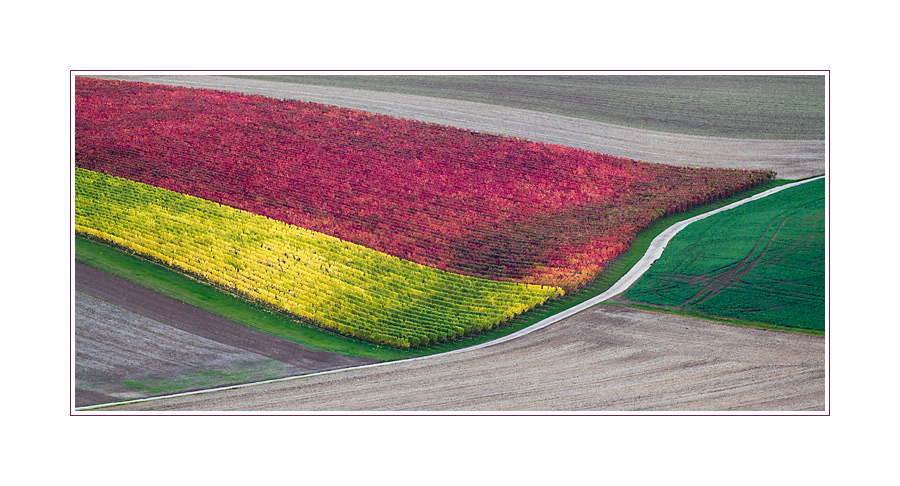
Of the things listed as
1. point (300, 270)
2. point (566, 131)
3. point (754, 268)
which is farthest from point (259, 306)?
point (754, 268)

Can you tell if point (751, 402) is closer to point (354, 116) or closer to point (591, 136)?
point (591, 136)

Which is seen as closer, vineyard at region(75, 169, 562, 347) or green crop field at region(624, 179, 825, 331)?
green crop field at region(624, 179, 825, 331)

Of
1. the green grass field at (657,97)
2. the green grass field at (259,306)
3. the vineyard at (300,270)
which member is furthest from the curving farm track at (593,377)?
the green grass field at (657,97)

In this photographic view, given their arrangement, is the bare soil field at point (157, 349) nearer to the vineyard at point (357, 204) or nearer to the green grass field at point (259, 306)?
the green grass field at point (259, 306)

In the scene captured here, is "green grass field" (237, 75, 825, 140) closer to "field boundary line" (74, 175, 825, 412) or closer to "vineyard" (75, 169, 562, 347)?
"field boundary line" (74, 175, 825, 412)

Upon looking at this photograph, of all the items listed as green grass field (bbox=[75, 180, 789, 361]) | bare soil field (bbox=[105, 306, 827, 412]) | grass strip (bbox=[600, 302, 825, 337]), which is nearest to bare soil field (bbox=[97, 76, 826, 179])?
green grass field (bbox=[75, 180, 789, 361])

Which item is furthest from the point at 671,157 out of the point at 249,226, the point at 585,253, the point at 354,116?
the point at 249,226
